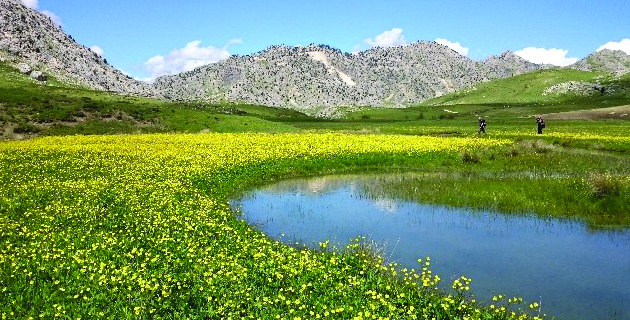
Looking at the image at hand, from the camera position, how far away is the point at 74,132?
3022 inches

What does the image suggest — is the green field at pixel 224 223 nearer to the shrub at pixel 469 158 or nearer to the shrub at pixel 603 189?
the shrub at pixel 603 189

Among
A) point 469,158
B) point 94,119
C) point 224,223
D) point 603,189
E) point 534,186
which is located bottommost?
point 224,223

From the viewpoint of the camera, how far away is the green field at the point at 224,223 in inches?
451

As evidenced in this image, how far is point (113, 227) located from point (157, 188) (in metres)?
8.13

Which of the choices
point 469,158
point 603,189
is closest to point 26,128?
point 469,158

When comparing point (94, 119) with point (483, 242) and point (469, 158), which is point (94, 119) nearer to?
point (469, 158)

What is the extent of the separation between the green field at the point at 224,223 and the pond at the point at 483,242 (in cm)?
106

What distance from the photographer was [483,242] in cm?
1883

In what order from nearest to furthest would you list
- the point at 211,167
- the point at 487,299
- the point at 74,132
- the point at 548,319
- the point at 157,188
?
the point at 548,319 < the point at 487,299 < the point at 157,188 < the point at 211,167 < the point at 74,132

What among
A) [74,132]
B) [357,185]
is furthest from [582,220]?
[74,132]

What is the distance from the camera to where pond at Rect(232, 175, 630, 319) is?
44.9 feet

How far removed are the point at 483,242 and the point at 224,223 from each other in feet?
35.4

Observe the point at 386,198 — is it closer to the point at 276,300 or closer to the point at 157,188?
the point at 157,188

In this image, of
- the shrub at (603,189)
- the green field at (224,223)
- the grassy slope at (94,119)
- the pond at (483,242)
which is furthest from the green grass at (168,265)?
the grassy slope at (94,119)
